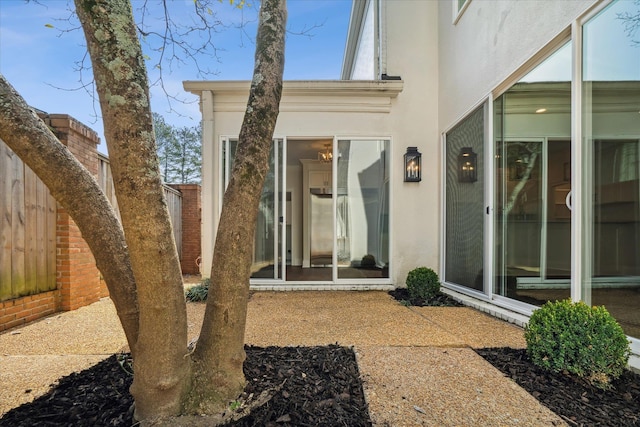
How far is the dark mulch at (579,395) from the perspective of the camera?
1579mm

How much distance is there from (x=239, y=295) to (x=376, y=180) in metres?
4.16

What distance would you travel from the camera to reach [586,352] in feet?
6.26

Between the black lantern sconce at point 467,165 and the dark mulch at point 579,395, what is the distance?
2.67 meters

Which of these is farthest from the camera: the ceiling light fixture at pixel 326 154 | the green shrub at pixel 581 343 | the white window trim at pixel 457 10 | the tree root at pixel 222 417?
the ceiling light fixture at pixel 326 154

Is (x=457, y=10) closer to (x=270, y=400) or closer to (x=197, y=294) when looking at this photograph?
(x=270, y=400)

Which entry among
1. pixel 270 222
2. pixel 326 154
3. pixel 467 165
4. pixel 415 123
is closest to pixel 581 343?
pixel 467 165

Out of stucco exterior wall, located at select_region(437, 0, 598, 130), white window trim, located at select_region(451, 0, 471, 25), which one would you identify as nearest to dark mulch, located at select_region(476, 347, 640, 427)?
stucco exterior wall, located at select_region(437, 0, 598, 130)

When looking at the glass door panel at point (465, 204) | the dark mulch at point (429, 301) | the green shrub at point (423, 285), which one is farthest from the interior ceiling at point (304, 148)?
the dark mulch at point (429, 301)

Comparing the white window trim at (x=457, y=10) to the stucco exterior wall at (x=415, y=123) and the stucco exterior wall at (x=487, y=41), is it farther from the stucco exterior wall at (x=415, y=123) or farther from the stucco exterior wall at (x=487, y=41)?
the stucco exterior wall at (x=415, y=123)

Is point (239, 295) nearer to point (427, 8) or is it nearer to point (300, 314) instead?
point (300, 314)

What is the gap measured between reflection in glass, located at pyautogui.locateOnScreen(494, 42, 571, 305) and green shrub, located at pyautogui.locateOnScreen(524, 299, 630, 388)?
95cm

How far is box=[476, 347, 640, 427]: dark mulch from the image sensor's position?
5.18 ft

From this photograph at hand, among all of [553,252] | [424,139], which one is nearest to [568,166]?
[553,252]

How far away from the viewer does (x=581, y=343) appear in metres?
1.94
